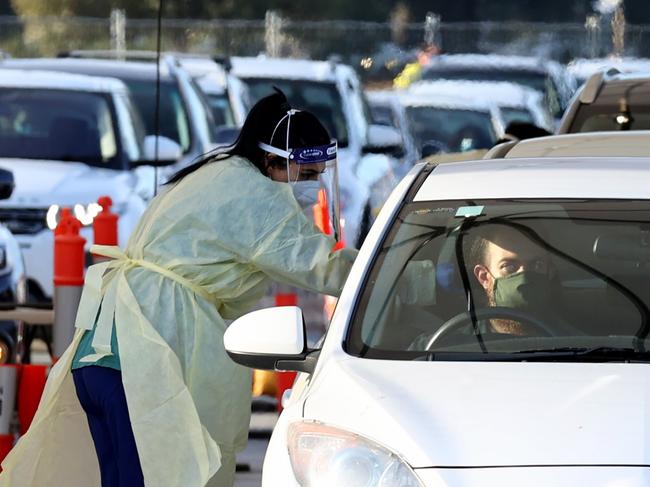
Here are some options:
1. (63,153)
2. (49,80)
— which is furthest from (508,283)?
(49,80)

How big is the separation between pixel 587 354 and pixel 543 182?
719 millimetres

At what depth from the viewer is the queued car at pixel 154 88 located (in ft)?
39.1

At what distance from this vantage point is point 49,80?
11.9 meters

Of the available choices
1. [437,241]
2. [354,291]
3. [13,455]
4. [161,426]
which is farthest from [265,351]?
[13,455]

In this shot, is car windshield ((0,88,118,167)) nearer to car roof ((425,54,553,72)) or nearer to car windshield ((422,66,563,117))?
car windshield ((422,66,563,117))

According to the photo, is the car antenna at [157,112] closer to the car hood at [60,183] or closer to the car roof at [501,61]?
the car hood at [60,183]

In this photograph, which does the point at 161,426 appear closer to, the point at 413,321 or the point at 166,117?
the point at 413,321

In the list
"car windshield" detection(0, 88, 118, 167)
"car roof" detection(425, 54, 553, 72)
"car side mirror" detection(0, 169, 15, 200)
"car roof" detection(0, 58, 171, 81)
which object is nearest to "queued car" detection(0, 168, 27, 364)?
"car side mirror" detection(0, 169, 15, 200)

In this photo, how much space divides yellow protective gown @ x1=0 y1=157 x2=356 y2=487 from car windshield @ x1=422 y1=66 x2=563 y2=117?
243 inches

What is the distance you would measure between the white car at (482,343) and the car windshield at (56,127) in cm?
681

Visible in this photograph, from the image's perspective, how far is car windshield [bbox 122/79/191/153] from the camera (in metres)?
12.0

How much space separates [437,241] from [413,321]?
1.11ft

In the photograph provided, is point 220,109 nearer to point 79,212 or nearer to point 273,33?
point 273,33

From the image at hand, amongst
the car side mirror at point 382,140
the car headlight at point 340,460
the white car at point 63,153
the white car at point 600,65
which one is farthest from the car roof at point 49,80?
the car headlight at point 340,460
